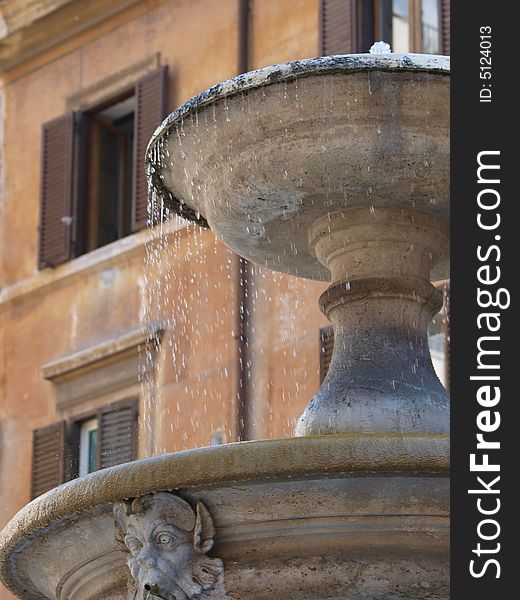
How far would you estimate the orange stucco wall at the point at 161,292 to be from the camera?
1549cm

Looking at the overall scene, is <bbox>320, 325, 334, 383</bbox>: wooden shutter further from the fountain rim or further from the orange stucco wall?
the fountain rim

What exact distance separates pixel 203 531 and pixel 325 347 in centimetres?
868

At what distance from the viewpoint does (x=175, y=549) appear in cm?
628

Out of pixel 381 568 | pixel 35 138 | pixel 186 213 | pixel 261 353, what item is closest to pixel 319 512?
pixel 381 568

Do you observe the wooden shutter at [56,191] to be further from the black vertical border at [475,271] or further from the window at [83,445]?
the black vertical border at [475,271]

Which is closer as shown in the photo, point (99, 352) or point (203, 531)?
point (203, 531)

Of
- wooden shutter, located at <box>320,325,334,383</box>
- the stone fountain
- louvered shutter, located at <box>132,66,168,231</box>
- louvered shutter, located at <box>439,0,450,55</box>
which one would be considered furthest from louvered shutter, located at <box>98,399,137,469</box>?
the stone fountain

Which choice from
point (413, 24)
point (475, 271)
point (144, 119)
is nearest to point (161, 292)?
point (144, 119)

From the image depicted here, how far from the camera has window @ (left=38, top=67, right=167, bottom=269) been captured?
17.7 metres

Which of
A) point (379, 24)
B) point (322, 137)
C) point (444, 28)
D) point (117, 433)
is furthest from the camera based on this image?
point (117, 433)

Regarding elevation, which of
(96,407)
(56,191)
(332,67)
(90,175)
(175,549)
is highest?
(90,175)

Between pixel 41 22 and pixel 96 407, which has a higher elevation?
pixel 41 22

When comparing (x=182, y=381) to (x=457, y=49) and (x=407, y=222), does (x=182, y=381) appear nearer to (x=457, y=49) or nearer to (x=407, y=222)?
(x=407, y=222)

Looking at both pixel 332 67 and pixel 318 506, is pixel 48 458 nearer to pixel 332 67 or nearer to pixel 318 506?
pixel 332 67
